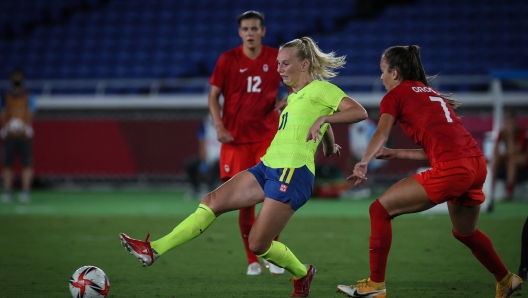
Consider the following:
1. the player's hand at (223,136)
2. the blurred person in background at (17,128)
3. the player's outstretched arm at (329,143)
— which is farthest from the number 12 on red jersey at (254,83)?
the blurred person in background at (17,128)

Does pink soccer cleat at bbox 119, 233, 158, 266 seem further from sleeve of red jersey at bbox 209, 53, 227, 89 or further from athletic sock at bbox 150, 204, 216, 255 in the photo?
sleeve of red jersey at bbox 209, 53, 227, 89

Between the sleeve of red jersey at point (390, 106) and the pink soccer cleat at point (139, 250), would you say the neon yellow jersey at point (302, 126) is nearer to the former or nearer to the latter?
the sleeve of red jersey at point (390, 106)

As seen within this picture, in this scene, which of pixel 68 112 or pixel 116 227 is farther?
pixel 68 112

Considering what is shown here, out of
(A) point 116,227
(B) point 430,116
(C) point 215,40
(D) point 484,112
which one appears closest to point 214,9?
(C) point 215,40

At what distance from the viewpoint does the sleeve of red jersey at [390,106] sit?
221 inches

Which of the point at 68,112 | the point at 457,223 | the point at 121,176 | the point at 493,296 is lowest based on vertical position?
the point at 121,176

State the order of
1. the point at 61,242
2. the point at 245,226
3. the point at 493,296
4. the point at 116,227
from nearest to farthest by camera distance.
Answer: the point at 493,296 → the point at 245,226 → the point at 61,242 → the point at 116,227

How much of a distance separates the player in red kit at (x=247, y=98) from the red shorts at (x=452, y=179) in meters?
2.30

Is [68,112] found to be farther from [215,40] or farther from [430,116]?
[430,116]

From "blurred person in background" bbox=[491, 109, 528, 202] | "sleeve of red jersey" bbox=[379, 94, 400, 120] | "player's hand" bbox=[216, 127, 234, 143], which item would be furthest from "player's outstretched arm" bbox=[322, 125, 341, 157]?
"blurred person in background" bbox=[491, 109, 528, 202]

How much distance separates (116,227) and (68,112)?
10.4 m

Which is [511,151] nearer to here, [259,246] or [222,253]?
[222,253]

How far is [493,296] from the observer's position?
239 inches

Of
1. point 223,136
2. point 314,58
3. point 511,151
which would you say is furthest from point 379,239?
point 511,151
